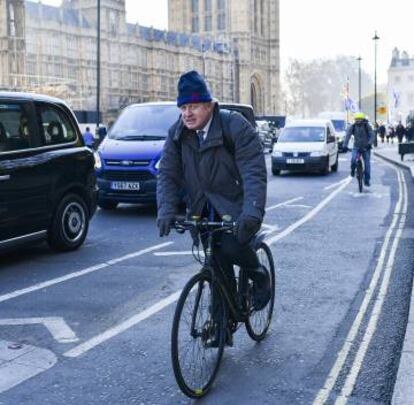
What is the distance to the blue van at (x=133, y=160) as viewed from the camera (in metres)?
11.3

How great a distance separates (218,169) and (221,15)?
409 ft

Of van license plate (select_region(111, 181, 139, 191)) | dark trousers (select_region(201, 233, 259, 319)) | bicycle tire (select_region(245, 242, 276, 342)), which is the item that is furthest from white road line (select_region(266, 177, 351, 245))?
dark trousers (select_region(201, 233, 259, 319))

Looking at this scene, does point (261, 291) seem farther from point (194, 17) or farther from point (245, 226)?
point (194, 17)

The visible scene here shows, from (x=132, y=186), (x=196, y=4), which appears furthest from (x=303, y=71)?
(x=132, y=186)

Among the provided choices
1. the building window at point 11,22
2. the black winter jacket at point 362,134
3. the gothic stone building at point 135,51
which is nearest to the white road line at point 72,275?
the black winter jacket at point 362,134

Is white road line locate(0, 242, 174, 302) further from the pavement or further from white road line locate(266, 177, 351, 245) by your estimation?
the pavement

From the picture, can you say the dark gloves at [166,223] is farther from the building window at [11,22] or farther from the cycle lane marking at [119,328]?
the building window at [11,22]

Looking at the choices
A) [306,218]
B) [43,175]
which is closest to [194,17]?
[306,218]

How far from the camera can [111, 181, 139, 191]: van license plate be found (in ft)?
37.2

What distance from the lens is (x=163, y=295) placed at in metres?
6.08

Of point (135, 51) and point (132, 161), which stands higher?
point (135, 51)

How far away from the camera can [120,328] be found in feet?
16.7

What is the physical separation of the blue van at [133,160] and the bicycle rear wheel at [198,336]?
732 centimetres

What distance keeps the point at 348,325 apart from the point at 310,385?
1.29 meters
